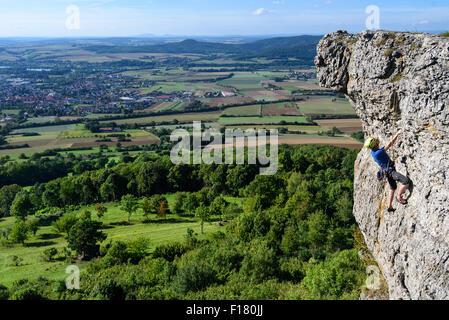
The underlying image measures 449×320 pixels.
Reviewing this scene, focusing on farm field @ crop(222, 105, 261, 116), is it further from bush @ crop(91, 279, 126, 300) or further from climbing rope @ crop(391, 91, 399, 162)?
climbing rope @ crop(391, 91, 399, 162)

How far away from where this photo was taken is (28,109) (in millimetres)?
131875

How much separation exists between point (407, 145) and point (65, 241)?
42651mm

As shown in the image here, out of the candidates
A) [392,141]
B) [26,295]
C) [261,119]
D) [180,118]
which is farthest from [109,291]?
[180,118]

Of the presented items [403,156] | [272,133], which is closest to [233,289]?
[403,156]

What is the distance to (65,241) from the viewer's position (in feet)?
136

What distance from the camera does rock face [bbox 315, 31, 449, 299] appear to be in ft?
29.8

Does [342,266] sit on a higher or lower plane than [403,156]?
lower

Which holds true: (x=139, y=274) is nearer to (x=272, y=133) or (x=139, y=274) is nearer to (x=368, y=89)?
(x=368, y=89)

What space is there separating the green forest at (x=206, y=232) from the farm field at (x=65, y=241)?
2.46 feet

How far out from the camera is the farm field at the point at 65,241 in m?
32.8

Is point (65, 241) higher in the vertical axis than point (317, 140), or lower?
lower

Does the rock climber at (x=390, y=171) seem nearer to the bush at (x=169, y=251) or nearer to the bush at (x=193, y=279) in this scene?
the bush at (x=193, y=279)

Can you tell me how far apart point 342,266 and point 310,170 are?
128 ft

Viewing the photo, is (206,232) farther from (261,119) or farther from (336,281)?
(261,119)
